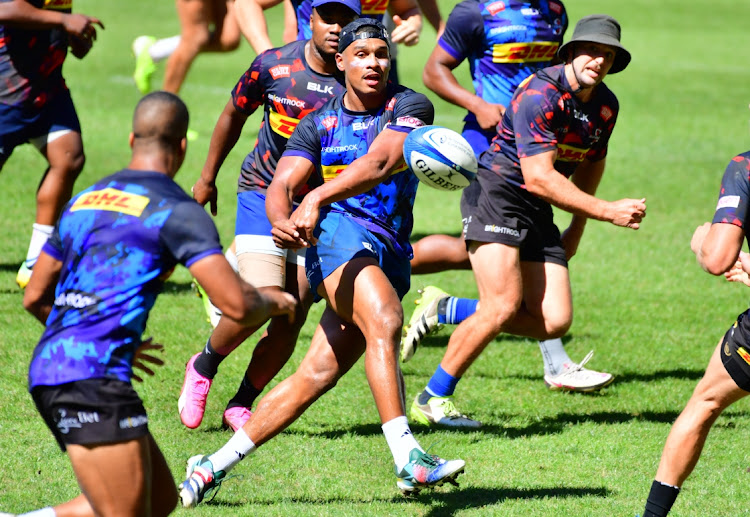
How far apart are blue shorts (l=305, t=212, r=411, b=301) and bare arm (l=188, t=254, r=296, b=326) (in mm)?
1365

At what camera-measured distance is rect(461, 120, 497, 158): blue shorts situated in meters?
8.23

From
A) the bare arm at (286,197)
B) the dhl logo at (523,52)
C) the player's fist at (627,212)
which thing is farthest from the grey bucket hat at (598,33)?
the bare arm at (286,197)

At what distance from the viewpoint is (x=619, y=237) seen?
11.9m

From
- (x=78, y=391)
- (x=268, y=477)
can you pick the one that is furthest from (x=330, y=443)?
(x=78, y=391)

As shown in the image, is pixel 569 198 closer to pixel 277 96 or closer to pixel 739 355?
pixel 739 355

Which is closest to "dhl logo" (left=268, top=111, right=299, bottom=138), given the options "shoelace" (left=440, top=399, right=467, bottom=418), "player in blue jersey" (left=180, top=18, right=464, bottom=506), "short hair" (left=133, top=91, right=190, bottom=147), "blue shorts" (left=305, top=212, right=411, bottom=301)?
"player in blue jersey" (left=180, top=18, right=464, bottom=506)

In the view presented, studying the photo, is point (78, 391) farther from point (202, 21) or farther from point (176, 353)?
point (202, 21)

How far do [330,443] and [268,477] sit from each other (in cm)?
64

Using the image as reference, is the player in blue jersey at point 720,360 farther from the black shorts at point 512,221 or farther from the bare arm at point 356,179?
the black shorts at point 512,221

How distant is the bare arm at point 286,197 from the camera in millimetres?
5328

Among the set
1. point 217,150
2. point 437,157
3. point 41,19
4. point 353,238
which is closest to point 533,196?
point 437,157

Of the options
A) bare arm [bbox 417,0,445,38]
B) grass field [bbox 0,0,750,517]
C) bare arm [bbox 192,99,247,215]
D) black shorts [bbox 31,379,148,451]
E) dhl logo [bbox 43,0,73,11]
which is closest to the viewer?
black shorts [bbox 31,379,148,451]

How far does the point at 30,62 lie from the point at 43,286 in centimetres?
474

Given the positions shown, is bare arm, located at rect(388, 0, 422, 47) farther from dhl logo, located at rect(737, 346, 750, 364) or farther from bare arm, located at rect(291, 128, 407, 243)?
dhl logo, located at rect(737, 346, 750, 364)
